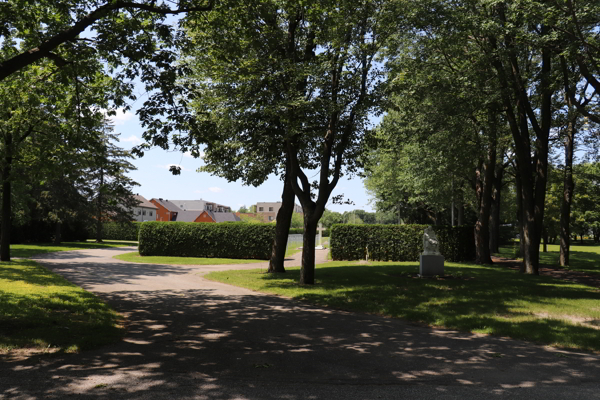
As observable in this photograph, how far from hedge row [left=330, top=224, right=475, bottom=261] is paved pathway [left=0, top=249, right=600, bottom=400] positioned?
16117 millimetres

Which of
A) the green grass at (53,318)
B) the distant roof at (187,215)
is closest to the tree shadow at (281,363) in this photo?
the green grass at (53,318)

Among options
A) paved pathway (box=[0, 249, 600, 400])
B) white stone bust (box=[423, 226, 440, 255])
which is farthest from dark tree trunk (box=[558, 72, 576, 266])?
paved pathway (box=[0, 249, 600, 400])

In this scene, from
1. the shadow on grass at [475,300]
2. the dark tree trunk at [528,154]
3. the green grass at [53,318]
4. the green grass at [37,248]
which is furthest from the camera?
the green grass at [37,248]

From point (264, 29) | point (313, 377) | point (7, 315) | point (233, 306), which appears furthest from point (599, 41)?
point (7, 315)

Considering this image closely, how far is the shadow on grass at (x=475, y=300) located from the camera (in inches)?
295

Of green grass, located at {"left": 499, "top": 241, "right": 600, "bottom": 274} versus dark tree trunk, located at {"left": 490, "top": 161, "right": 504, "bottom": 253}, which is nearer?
green grass, located at {"left": 499, "top": 241, "right": 600, "bottom": 274}

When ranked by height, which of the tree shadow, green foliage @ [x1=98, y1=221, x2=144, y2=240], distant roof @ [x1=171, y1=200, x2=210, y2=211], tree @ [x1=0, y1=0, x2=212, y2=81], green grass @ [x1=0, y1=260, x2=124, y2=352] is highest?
distant roof @ [x1=171, y1=200, x2=210, y2=211]

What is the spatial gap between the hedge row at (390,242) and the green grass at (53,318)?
15.7 metres

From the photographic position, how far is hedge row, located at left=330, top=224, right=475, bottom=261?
24.0 metres

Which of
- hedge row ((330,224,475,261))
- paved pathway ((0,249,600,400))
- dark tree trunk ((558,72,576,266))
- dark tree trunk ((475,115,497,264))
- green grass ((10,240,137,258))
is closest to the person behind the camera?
paved pathway ((0,249,600,400))

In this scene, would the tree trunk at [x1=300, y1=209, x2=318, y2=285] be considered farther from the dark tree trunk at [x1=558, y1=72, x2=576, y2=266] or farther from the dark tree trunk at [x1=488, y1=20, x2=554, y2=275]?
the dark tree trunk at [x1=558, y1=72, x2=576, y2=266]

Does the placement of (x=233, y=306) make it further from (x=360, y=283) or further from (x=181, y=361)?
(x=360, y=283)

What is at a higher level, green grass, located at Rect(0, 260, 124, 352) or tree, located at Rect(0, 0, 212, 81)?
tree, located at Rect(0, 0, 212, 81)

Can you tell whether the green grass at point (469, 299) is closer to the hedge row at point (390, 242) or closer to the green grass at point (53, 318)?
the green grass at point (53, 318)
